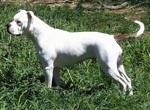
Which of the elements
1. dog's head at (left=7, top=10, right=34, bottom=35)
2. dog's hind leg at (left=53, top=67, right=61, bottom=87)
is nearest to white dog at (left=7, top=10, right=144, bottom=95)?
dog's head at (left=7, top=10, right=34, bottom=35)

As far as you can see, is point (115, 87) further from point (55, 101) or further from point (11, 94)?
point (11, 94)

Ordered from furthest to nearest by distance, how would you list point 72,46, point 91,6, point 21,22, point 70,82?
1. point 91,6
2. point 70,82
3. point 21,22
4. point 72,46

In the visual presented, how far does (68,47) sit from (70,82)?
2.90 ft

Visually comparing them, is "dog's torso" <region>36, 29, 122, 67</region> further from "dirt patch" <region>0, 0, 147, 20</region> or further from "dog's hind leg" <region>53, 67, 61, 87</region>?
"dirt patch" <region>0, 0, 147, 20</region>

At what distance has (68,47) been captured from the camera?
6.78 meters

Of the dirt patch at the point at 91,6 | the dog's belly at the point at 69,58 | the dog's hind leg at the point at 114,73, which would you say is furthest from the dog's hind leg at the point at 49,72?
the dirt patch at the point at 91,6

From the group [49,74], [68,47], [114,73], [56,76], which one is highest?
[68,47]

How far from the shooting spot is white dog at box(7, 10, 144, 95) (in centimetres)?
656

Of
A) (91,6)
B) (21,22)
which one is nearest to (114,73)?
(21,22)

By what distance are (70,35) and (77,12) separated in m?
6.83

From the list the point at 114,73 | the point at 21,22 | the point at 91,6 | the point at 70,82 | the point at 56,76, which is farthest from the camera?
the point at 91,6

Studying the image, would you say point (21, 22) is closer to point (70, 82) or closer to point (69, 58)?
point (69, 58)

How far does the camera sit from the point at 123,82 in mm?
6785

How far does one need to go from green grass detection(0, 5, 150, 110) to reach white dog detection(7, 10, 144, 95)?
256mm
